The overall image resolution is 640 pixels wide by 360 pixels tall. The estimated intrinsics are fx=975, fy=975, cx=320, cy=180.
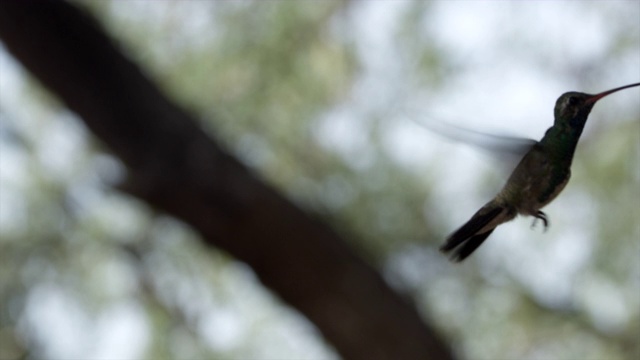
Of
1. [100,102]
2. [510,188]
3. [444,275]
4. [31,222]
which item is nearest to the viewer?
[510,188]

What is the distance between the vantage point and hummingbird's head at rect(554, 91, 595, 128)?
0.87 m

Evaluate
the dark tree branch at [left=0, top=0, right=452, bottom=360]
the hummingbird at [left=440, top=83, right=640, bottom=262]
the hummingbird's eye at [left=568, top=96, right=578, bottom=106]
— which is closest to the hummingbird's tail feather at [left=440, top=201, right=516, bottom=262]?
the hummingbird at [left=440, top=83, right=640, bottom=262]

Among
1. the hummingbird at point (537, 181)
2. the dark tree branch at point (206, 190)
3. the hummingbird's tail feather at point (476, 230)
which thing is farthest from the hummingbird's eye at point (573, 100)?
the dark tree branch at point (206, 190)

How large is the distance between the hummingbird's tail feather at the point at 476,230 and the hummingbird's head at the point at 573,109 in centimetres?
10

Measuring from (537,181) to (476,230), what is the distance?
0.36ft

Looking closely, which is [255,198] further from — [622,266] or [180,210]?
[622,266]

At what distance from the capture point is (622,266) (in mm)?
3400

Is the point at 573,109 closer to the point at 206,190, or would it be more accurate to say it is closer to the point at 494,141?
the point at 494,141

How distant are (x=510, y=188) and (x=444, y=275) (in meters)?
2.71

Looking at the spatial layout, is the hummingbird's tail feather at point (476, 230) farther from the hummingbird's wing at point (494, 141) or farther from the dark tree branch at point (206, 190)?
the dark tree branch at point (206, 190)

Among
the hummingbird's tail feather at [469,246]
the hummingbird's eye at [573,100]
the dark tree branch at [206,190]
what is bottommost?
the hummingbird's tail feather at [469,246]

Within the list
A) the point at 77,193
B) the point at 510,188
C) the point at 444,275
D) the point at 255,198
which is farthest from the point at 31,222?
the point at 510,188

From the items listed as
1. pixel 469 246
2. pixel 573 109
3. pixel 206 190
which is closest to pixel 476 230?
pixel 469 246

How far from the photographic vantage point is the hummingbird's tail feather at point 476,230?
2.94ft
